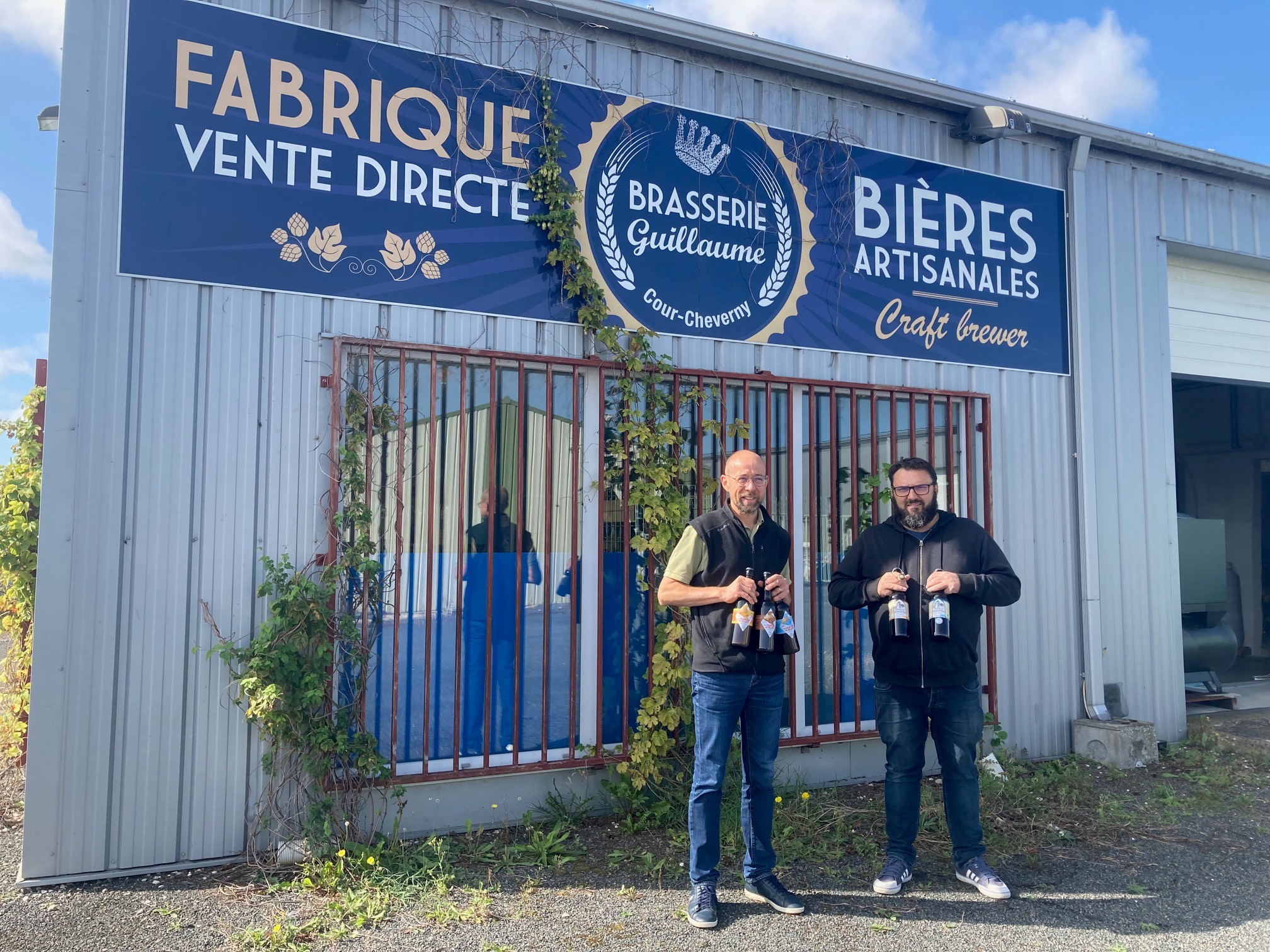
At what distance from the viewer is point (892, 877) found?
418 cm

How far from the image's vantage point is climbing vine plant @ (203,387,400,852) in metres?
4.32

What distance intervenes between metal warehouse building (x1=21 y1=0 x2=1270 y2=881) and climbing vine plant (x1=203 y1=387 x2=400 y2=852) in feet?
0.38

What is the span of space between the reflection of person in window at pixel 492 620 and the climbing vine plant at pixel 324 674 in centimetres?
49

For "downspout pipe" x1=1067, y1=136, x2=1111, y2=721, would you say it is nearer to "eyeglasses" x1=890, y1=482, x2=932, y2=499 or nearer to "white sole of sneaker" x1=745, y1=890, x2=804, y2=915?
"eyeglasses" x1=890, y1=482, x2=932, y2=499

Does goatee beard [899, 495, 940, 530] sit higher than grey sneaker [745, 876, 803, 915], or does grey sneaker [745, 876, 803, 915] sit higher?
goatee beard [899, 495, 940, 530]

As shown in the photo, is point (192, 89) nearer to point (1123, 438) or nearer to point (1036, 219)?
point (1036, 219)

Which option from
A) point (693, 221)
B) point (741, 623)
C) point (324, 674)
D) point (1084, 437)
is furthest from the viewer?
point (1084, 437)

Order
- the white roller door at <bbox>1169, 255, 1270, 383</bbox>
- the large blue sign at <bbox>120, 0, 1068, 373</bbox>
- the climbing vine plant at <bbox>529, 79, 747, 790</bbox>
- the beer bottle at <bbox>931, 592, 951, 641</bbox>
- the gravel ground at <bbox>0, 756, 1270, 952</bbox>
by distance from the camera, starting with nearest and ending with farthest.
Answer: the gravel ground at <bbox>0, 756, 1270, 952</bbox> < the beer bottle at <bbox>931, 592, 951, 641</bbox> < the large blue sign at <bbox>120, 0, 1068, 373</bbox> < the climbing vine plant at <bbox>529, 79, 747, 790</bbox> < the white roller door at <bbox>1169, 255, 1270, 383</bbox>

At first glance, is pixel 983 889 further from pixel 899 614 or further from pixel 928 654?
pixel 899 614

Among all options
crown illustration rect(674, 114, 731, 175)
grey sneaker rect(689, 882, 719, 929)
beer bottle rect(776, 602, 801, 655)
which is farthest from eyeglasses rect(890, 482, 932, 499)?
crown illustration rect(674, 114, 731, 175)

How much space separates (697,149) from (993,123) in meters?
2.22

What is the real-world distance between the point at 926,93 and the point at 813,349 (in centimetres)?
207

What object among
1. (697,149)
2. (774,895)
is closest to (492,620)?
(774,895)

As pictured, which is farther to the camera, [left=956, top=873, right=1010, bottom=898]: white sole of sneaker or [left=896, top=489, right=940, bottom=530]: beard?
[left=896, top=489, right=940, bottom=530]: beard
